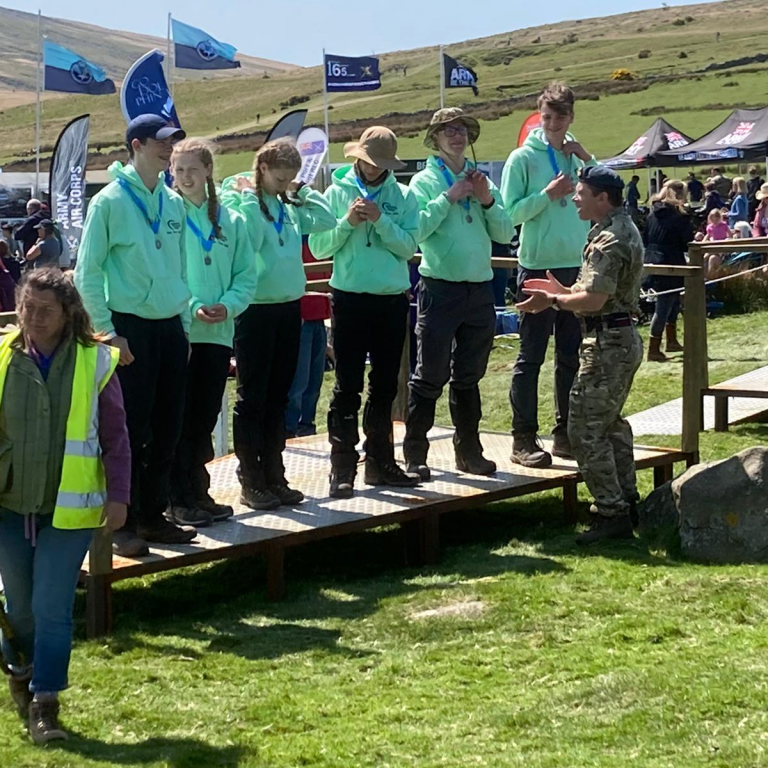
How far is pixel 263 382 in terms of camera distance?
719 centimetres

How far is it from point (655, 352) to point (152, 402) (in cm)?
906

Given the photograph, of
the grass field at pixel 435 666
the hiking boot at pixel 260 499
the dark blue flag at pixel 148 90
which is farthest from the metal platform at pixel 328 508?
the dark blue flag at pixel 148 90

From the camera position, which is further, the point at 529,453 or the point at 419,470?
the point at 529,453

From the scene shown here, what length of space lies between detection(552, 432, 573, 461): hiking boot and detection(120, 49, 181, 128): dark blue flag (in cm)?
446

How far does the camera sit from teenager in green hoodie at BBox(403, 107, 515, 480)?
25.1 feet

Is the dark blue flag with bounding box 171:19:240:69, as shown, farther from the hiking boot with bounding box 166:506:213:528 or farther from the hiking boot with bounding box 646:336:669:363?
the hiking boot with bounding box 166:506:213:528

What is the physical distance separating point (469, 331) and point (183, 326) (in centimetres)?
192

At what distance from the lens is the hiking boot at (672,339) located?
49.3 ft

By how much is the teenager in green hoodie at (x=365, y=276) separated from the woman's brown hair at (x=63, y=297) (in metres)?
2.48

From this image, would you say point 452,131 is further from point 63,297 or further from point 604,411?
point 63,297

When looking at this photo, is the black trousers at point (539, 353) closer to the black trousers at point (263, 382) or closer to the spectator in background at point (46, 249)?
the black trousers at point (263, 382)

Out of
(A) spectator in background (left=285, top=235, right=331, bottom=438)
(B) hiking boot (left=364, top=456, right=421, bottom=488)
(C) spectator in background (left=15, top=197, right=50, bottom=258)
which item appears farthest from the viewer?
(C) spectator in background (left=15, top=197, right=50, bottom=258)

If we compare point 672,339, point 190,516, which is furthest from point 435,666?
point 672,339

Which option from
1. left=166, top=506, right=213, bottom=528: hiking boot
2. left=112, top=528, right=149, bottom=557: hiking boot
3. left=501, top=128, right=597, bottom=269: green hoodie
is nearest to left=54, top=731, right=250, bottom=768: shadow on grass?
left=112, top=528, right=149, bottom=557: hiking boot
